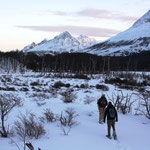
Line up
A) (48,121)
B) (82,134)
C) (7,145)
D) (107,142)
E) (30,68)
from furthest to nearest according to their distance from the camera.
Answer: (30,68) → (48,121) → (82,134) → (107,142) → (7,145)

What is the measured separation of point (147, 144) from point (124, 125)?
7.71ft

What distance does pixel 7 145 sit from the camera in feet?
21.7

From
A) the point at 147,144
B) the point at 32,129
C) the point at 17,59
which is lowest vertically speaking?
the point at 147,144

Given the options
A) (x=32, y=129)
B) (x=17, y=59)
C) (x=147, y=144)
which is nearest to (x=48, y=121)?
(x=32, y=129)

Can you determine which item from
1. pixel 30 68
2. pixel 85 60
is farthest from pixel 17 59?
pixel 85 60

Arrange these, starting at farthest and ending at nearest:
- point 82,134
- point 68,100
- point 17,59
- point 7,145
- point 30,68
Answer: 1. point 30,68
2. point 17,59
3. point 68,100
4. point 82,134
5. point 7,145

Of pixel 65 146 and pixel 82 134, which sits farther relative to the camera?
pixel 82 134

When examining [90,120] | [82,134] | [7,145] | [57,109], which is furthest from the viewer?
[57,109]

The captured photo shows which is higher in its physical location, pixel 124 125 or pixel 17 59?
pixel 17 59

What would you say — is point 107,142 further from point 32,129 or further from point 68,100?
point 68,100

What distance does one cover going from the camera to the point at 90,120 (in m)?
10.2

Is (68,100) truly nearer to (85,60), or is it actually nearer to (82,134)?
(82,134)

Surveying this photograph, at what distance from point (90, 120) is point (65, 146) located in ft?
12.3

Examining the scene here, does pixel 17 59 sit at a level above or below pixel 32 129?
above
